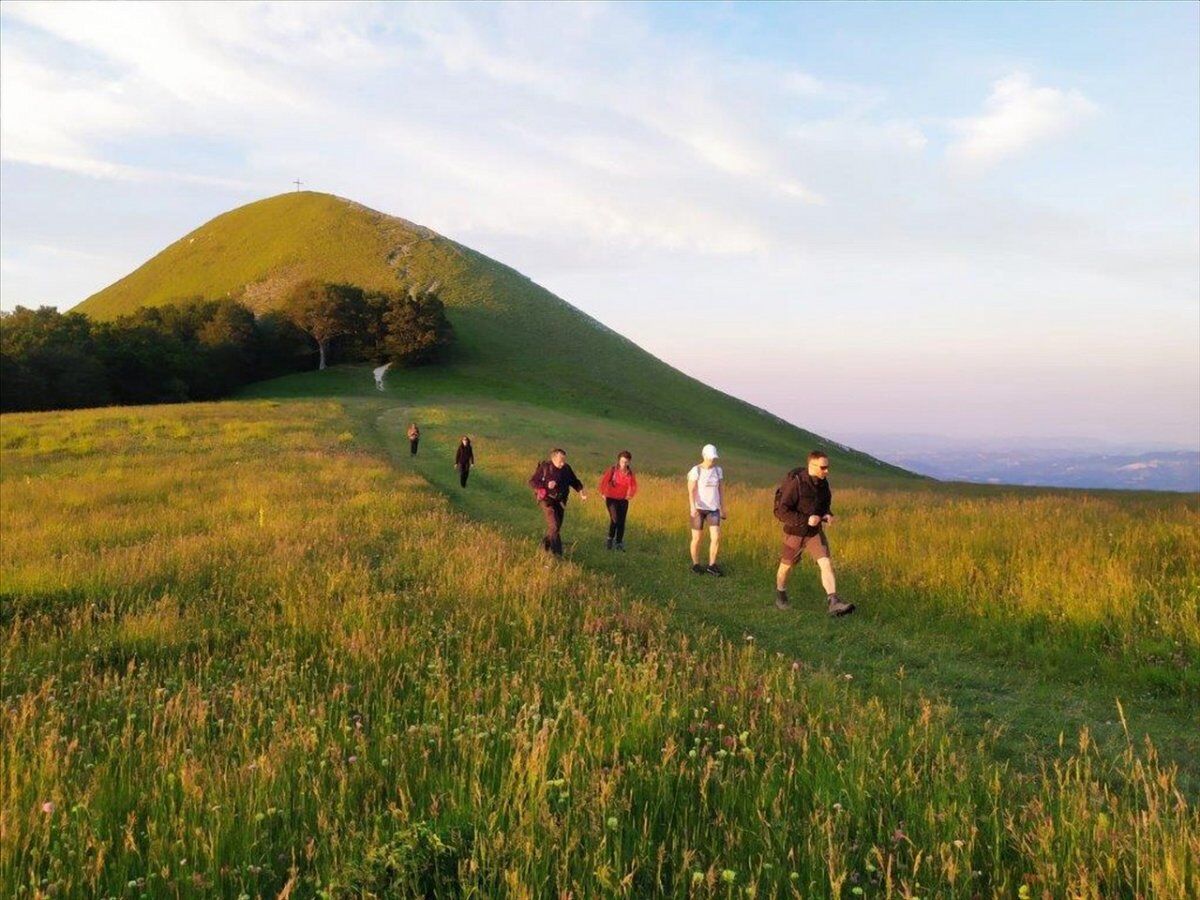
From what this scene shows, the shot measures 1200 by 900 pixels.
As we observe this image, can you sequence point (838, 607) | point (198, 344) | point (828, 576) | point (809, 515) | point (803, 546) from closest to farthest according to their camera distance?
1. point (838, 607)
2. point (828, 576)
3. point (809, 515)
4. point (803, 546)
5. point (198, 344)

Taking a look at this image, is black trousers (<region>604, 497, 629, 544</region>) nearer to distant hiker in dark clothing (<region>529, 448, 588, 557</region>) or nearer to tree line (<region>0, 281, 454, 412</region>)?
distant hiker in dark clothing (<region>529, 448, 588, 557</region>)

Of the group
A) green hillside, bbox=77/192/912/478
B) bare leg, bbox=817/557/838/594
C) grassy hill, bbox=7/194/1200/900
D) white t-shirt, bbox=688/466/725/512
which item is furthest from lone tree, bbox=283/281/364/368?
bare leg, bbox=817/557/838/594

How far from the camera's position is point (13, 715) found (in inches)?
177

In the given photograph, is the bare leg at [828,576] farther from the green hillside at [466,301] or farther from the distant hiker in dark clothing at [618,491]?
the green hillside at [466,301]

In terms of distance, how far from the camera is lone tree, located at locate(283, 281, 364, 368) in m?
78.4

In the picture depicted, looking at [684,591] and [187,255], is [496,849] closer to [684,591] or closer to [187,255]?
[684,591]

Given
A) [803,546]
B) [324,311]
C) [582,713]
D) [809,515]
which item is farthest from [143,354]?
[582,713]

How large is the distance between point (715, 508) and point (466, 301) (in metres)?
92.1

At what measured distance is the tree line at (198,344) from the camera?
56.5 meters

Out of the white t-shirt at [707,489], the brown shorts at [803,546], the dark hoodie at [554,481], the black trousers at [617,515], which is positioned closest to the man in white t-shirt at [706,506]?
the white t-shirt at [707,489]

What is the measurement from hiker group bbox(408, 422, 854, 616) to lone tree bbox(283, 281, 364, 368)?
6995 centimetres

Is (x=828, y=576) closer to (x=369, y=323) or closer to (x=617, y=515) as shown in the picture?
(x=617, y=515)

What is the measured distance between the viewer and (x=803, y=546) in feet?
36.4

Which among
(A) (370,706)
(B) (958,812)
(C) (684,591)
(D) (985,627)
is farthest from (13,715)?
(D) (985,627)
